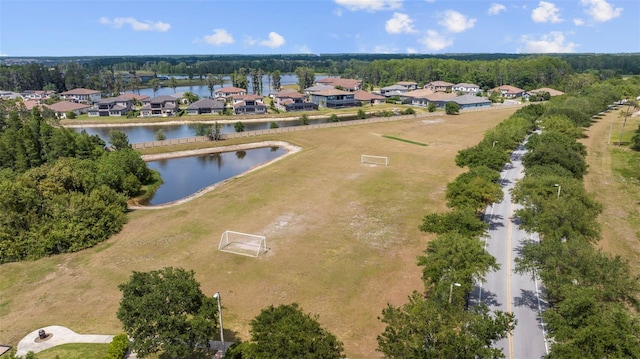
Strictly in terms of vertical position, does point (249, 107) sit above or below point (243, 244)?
above

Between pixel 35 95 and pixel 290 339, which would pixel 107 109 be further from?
pixel 290 339

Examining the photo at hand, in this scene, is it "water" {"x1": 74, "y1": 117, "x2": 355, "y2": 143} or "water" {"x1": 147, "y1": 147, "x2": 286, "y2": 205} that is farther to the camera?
"water" {"x1": 74, "y1": 117, "x2": 355, "y2": 143}

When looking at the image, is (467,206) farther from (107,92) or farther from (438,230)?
(107,92)

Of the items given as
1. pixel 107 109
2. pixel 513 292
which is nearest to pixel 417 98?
pixel 107 109

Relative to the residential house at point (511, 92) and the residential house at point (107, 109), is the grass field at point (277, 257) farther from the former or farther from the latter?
the residential house at point (511, 92)

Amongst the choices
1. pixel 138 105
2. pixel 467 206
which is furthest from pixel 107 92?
pixel 467 206

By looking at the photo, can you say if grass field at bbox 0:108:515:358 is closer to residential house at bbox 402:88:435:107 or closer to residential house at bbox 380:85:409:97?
residential house at bbox 402:88:435:107

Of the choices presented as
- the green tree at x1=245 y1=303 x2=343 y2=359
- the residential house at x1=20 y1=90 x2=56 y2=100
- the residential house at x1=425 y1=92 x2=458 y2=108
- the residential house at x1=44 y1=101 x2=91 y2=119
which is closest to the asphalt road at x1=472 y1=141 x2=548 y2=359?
the green tree at x1=245 y1=303 x2=343 y2=359

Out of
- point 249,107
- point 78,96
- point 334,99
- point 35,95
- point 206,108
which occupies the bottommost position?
point 206,108
